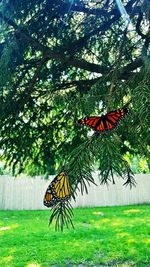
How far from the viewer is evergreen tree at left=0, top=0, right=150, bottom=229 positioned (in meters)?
1.96

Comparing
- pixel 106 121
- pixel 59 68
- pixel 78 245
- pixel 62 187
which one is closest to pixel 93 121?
pixel 106 121

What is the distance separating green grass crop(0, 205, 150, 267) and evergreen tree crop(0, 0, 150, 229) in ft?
5.85

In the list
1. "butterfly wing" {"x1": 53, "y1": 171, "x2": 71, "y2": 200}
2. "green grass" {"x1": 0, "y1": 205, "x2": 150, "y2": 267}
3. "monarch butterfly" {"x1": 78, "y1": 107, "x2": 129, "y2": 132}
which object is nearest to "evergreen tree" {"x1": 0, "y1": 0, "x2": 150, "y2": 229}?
"monarch butterfly" {"x1": 78, "y1": 107, "x2": 129, "y2": 132}

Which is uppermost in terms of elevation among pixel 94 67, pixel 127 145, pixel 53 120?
pixel 94 67

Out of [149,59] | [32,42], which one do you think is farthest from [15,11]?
[149,59]

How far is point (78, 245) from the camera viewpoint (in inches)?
193

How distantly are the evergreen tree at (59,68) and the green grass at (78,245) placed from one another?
1.78 m

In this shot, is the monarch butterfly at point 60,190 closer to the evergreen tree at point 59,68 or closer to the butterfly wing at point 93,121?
the butterfly wing at point 93,121

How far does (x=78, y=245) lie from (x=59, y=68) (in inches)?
117

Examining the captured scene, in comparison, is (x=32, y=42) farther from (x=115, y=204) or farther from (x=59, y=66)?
(x=115, y=204)

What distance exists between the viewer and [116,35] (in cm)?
257

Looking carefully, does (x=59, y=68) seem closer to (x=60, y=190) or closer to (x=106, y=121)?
(x=106, y=121)

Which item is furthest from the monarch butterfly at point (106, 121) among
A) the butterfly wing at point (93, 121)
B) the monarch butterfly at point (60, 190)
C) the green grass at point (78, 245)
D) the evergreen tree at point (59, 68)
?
the green grass at point (78, 245)

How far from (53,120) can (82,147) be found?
1663 mm
